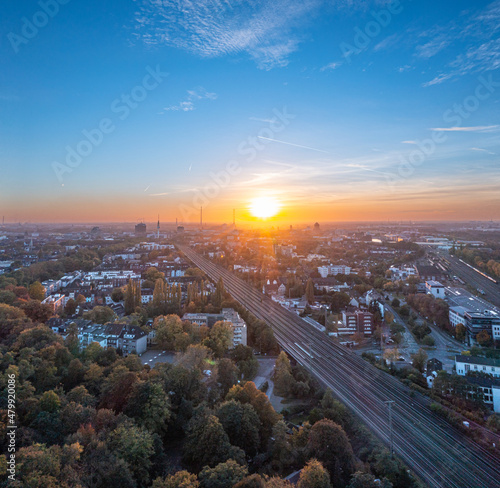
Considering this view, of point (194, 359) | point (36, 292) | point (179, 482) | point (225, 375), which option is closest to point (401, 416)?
point (225, 375)

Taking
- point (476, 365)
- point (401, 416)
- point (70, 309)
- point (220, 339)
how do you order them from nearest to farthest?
point (401, 416)
point (476, 365)
point (220, 339)
point (70, 309)

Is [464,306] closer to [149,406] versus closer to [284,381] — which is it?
[284,381]

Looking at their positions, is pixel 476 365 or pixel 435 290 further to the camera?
pixel 435 290

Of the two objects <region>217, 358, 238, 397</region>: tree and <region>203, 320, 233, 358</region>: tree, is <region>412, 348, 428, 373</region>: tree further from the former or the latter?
<region>203, 320, 233, 358</region>: tree

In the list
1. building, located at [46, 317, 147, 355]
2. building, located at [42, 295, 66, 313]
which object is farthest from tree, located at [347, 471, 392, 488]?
building, located at [42, 295, 66, 313]

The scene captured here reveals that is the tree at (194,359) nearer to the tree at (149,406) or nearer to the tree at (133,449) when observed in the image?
the tree at (149,406)

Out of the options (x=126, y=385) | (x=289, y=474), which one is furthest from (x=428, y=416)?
(x=126, y=385)

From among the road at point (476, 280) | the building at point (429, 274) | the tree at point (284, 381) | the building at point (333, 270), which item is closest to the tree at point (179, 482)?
the tree at point (284, 381)
